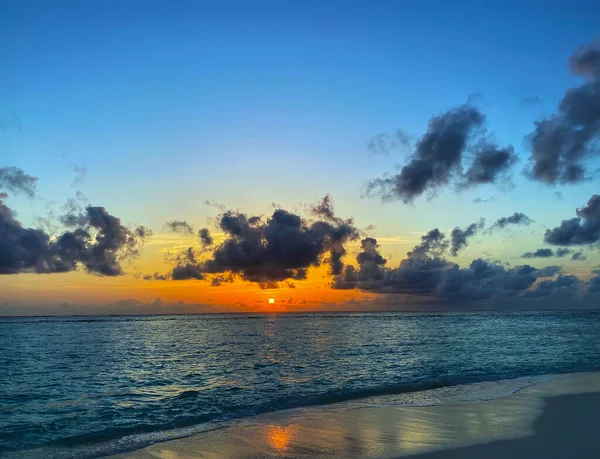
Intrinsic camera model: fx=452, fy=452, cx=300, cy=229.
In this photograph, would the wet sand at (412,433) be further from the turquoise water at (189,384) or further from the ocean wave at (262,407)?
the turquoise water at (189,384)

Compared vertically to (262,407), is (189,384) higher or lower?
lower

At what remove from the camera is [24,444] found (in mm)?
16438

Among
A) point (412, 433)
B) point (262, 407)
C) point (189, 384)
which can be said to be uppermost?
point (412, 433)

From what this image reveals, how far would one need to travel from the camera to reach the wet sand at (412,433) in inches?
521

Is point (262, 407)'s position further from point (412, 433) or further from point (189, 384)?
point (189, 384)

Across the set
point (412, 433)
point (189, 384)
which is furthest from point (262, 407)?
point (189, 384)

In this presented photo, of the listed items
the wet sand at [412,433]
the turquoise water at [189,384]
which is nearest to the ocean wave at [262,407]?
the turquoise water at [189,384]

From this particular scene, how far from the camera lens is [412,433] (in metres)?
15.3

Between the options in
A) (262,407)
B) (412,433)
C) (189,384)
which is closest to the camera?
(412,433)

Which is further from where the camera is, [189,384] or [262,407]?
[189,384]

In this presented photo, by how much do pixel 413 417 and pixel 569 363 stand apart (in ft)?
94.0

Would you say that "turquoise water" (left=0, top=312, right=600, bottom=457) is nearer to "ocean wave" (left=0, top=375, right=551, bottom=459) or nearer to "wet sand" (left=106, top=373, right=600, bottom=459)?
"ocean wave" (left=0, top=375, right=551, bottom=459)

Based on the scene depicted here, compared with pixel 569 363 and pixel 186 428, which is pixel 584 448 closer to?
pixel 186 428

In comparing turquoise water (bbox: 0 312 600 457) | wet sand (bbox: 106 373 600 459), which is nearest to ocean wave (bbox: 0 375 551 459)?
turquoise water (bbox: 0 312 600 457)
